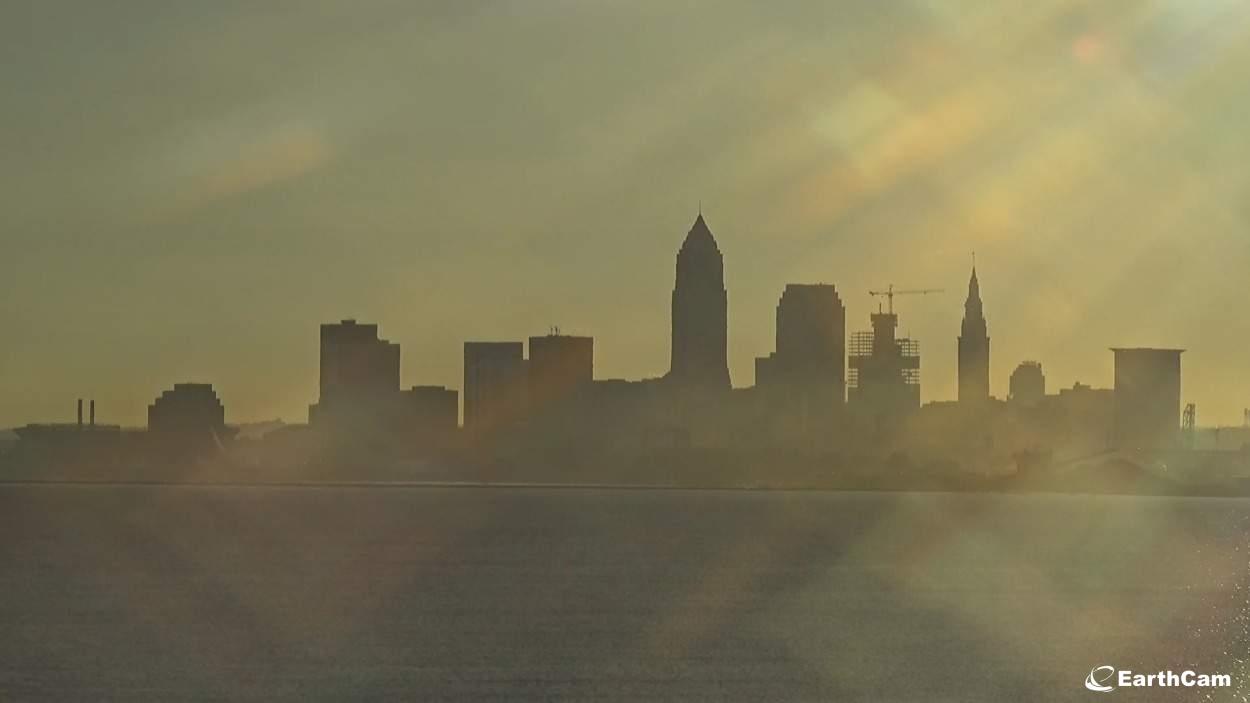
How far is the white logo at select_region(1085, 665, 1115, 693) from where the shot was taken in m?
73.8

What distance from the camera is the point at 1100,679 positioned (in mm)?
76688

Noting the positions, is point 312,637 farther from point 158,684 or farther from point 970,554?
point 970,554

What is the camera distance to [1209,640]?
300 feet

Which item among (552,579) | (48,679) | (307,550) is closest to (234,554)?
(307,550)
